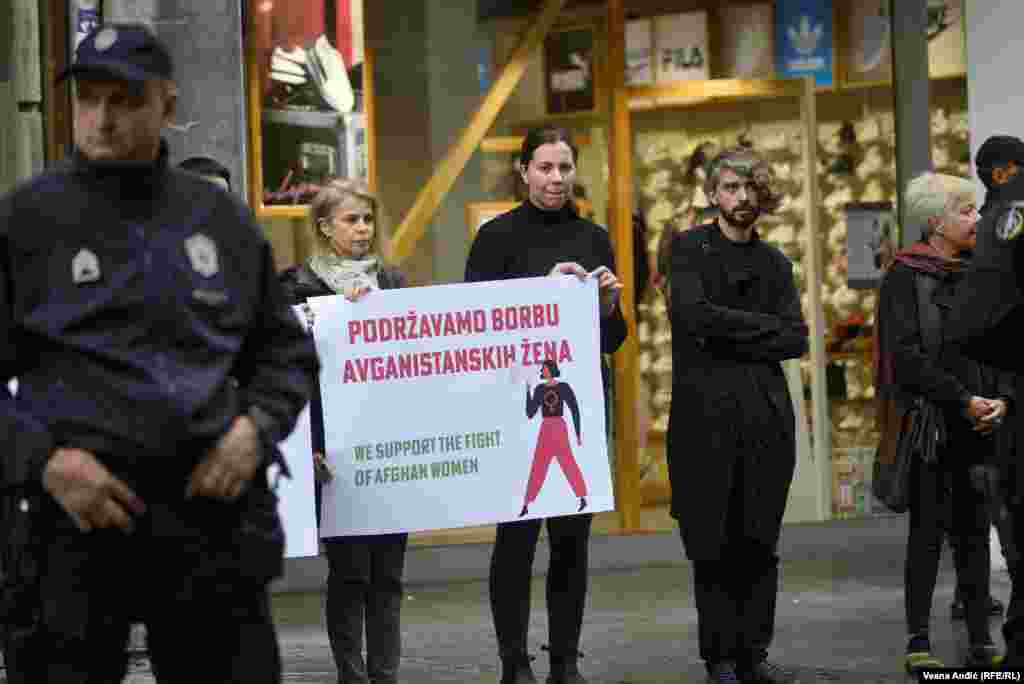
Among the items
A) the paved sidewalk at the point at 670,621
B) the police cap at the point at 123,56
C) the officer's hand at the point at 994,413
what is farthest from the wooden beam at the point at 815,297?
the police cap at the point at 123,56

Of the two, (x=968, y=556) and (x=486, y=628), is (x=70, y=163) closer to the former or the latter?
(x=968, y=556)

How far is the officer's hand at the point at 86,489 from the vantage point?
4.25 meters

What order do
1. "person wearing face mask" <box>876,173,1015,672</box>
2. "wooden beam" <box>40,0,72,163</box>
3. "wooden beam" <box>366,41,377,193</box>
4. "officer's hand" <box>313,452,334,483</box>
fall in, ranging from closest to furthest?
"officer's hand" <box>313,452,334,483</box>, "person wearing face mask" <box>876,173,1015,672</box>, "wooden beam" <box>40,0,72,163</box>, "wooden beam" <box>366,41,377,193</box>

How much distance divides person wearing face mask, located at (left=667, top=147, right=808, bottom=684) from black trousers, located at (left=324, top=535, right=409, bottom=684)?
129 centimetres

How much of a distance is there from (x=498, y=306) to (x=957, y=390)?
186cm

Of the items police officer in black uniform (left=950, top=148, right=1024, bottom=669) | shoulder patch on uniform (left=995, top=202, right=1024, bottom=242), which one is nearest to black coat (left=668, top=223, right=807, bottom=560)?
police officer in black uniform (left=950, top=148, right=1024, bottom=669)

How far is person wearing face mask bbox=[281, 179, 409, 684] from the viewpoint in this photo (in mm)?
7484

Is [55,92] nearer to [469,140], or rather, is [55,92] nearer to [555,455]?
[469,140]

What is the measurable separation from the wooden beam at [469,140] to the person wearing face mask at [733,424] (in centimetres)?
361

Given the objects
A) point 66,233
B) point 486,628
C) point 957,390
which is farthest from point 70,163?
point 486,628

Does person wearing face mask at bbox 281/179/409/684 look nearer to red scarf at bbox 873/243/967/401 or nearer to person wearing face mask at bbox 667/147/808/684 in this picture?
person wearing face mask at bbox 667/147/808/684

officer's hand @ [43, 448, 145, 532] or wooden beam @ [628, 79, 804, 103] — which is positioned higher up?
wooden beam @ [628, 79, 804, 103]

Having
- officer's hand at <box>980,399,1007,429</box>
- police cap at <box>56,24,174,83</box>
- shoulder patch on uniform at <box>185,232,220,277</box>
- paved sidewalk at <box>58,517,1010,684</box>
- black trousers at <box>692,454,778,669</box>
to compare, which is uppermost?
police cap at <box>56,24,174,83</box>

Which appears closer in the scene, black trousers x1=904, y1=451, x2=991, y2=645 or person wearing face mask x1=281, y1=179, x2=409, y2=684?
person wearing face mask x1=281, y1=179, x2=409, y2=684
